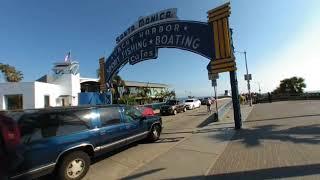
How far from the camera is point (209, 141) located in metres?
10.8

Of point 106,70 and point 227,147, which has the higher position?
point 106,70

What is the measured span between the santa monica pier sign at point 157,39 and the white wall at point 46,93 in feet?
34.2

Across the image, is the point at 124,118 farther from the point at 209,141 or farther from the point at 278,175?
the point at 278,175

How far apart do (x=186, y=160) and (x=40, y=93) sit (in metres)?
25.5

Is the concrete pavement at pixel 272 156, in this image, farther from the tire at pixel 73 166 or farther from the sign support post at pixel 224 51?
the tire at pixel 73 166

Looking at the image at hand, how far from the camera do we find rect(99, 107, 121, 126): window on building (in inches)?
334

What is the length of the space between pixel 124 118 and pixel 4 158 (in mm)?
4454

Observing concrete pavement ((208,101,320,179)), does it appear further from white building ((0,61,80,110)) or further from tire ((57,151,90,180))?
white building ((0,61,80,110))

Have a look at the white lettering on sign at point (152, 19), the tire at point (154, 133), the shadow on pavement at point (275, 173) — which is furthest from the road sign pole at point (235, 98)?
the shadow on pavement at point (275, 173)

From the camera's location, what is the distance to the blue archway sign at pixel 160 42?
14930mm

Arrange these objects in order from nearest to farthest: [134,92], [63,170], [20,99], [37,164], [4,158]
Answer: [4,158], [37,164], [63,170], [20,99], [134,92]

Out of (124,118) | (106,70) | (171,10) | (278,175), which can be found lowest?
(278,175)

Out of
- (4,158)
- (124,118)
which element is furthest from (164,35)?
(4,158)

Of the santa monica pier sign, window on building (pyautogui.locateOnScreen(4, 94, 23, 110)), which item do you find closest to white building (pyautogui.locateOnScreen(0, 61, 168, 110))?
window on building (pyautogui.locateOnScreen(4, 94, 23, 110))
